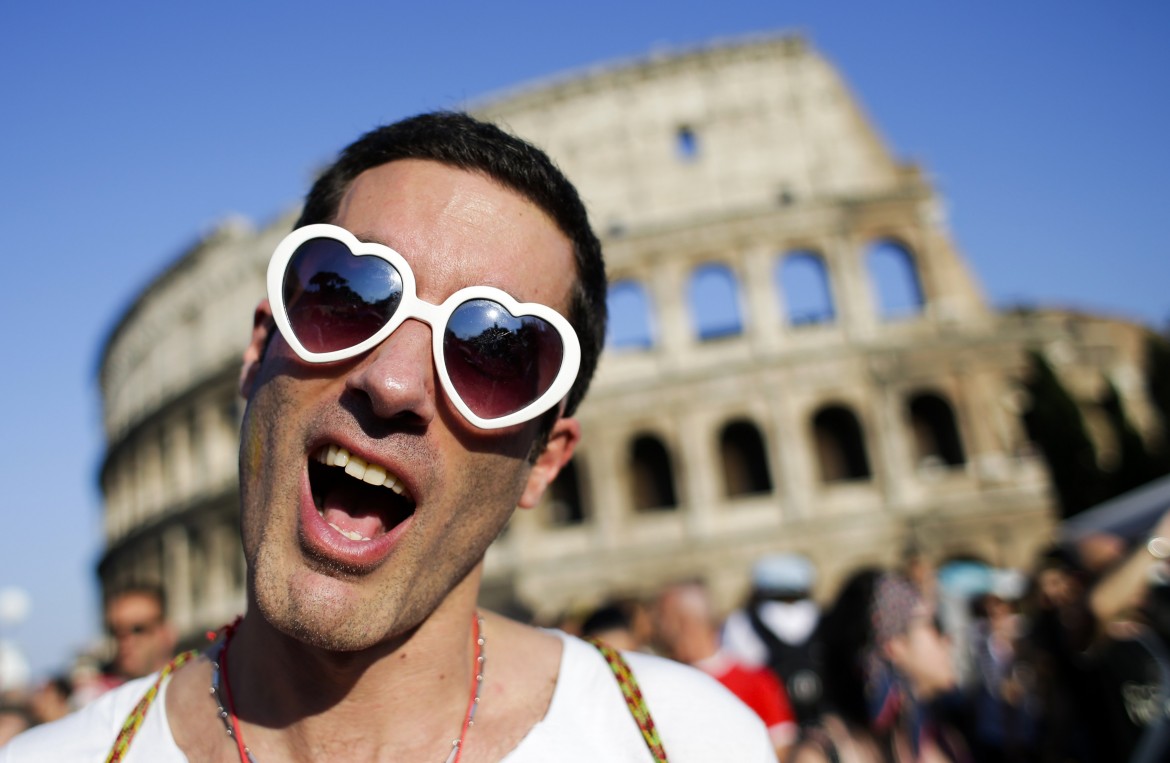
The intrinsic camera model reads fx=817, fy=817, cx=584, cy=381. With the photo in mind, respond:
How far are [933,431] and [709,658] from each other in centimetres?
1842

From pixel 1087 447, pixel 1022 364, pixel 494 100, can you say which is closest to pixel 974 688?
pixel 1087 447

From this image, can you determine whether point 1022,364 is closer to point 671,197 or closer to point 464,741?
point 671,197

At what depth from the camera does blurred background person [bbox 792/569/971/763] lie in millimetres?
3256

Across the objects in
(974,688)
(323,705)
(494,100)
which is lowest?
(974,688)

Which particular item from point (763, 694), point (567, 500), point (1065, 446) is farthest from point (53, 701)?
point (1065, 446)

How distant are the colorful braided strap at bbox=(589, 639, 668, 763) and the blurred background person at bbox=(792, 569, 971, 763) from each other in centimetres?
173

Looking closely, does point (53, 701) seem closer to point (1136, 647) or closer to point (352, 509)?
point (352, 509)

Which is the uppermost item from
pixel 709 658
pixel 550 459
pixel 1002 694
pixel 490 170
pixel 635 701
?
pixel 490 170

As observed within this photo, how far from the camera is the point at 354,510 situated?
129 cm

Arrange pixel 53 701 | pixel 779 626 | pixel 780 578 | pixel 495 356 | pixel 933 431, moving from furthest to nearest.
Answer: pixel 933 431 < pixel 53 701 < pixel 780 578 < pixel 779 626 < pixel 495 356

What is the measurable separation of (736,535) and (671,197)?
9437mm

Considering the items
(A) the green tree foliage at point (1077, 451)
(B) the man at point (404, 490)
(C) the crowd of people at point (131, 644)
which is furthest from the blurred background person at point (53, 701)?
(A) the green tree foliage at point (1077, 451)

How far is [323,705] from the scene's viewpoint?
129 centimetres

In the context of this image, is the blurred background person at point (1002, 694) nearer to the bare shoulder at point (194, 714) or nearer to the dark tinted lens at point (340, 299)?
the bare shoulder at point (194, 714)
